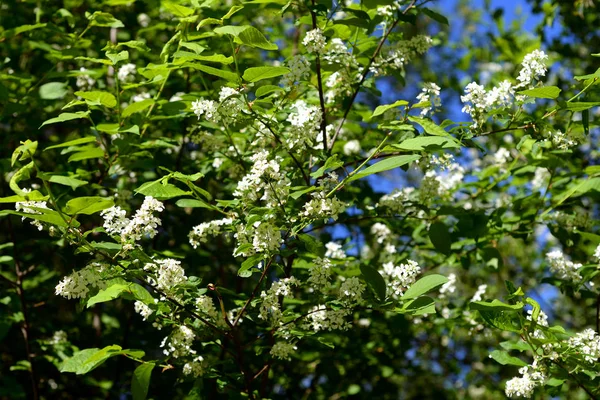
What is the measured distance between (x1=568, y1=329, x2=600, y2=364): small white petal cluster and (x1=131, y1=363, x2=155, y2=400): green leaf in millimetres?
1594

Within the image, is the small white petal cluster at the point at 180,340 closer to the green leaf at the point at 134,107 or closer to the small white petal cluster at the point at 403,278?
the small white petal cluster at the point at 403,278

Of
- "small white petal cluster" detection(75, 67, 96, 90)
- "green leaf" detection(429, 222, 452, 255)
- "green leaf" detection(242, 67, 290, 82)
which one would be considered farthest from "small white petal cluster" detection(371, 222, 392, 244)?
"small white petal cluster" detection(75, 67, 96, 90)

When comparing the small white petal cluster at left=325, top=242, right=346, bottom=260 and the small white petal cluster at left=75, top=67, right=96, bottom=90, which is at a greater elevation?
the small white petal cluster at left=75, top=67, right=96, bottom=90

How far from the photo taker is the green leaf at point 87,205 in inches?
79.7

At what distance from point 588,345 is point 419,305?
30.0 inches

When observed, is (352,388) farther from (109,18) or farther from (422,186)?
(109,18)

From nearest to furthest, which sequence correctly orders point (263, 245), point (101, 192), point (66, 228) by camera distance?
point (66, 228)
point (263, 245)
point (101, 192)

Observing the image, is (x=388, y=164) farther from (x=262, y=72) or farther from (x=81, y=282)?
(x=81, y=282)

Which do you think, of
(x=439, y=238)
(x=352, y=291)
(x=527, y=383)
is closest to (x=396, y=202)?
(x=439, y=238)

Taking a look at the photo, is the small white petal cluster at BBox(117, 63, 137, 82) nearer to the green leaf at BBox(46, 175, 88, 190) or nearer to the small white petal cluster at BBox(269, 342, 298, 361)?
the green leaf at BBox(46, 175, 88, 190)

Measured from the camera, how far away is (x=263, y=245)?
224 centimetres

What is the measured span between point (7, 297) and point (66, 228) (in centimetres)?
155

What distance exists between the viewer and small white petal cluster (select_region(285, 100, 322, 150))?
2.57 metres

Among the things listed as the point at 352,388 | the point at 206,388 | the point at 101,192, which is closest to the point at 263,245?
the point at 206,388
